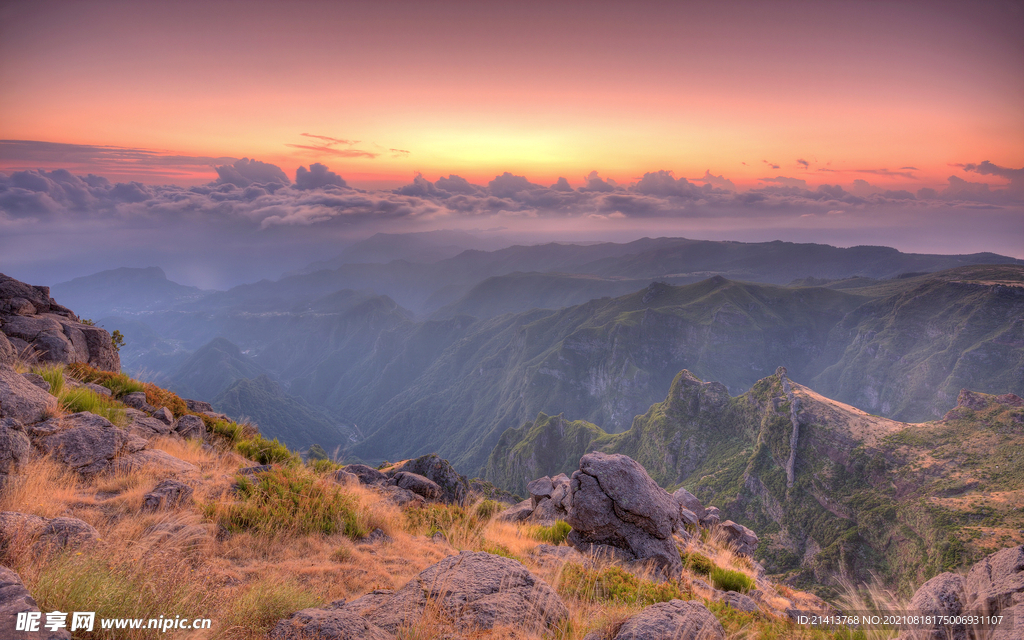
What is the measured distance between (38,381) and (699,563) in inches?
795

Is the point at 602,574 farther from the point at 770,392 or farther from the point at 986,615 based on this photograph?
the point at 770,392

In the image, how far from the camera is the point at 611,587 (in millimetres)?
8523

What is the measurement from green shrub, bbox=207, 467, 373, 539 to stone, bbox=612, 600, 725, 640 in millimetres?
6584

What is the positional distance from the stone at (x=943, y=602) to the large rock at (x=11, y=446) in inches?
634

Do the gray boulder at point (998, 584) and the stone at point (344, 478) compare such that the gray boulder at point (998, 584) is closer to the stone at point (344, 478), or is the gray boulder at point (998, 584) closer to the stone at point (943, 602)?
the stone at point (943, 602)

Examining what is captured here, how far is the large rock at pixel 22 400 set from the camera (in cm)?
934

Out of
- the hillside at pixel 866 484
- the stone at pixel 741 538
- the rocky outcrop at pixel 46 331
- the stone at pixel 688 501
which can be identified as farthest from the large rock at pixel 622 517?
the hillside at pixel 866 484

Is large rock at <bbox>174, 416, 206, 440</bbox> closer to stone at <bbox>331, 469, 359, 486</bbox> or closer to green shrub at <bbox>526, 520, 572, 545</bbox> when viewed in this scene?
stone at <bbox>331, 469, 359, 486</bbox>

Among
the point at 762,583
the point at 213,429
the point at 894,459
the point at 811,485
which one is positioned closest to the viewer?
the point at 762,583

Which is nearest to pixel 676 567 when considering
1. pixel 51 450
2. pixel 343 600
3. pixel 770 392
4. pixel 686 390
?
pixel 343 600

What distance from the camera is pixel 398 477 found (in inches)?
694

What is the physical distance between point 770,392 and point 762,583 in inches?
5085

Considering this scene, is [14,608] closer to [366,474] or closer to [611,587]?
[611,587]

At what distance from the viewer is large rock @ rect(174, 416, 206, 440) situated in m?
15.3
